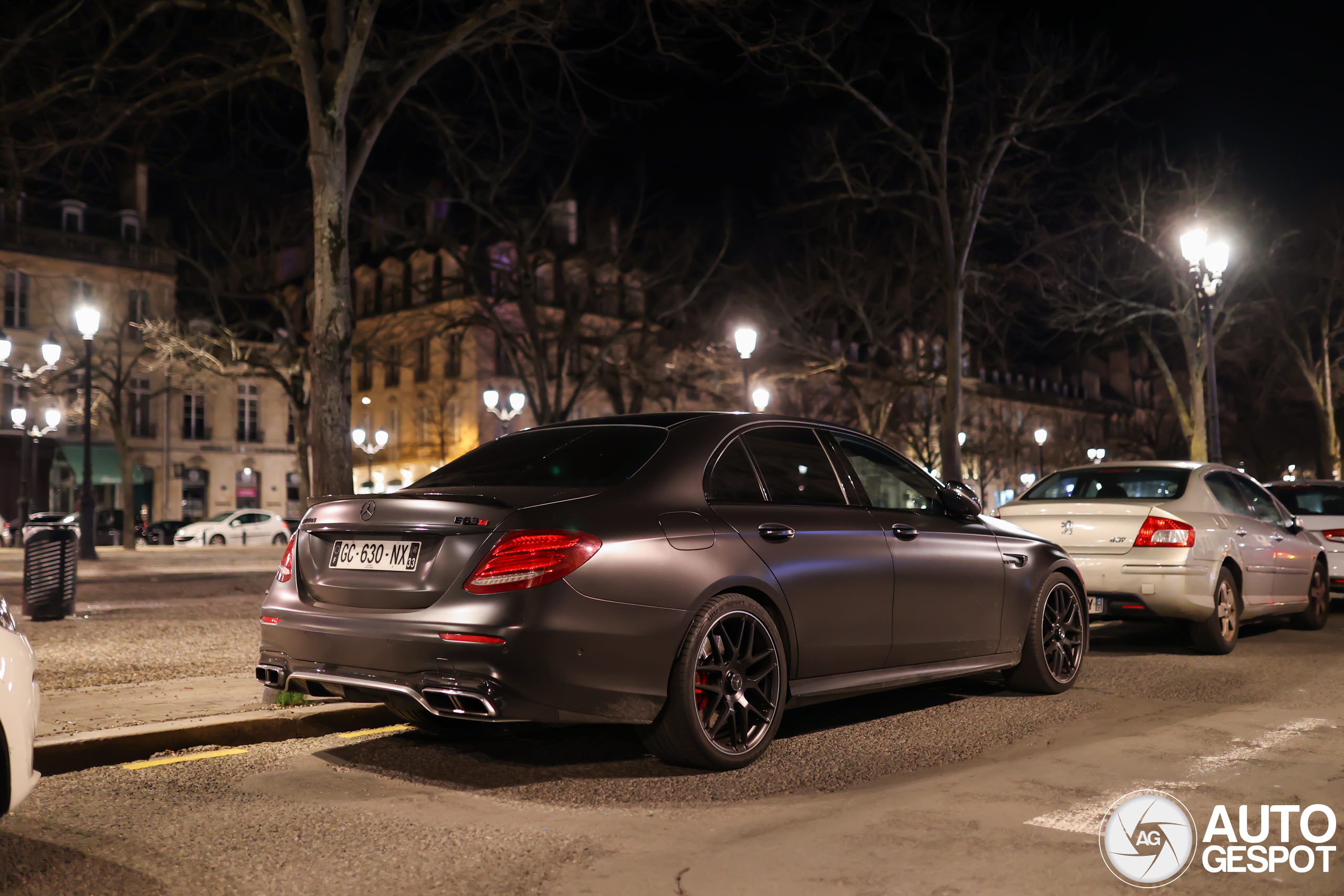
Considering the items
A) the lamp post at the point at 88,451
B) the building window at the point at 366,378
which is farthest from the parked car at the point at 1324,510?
the building window at the point at 366,378

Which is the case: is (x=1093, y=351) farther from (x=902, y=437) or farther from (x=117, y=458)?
(x=117, y=458)

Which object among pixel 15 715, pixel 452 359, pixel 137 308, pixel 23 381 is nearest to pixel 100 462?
pixel 137 308

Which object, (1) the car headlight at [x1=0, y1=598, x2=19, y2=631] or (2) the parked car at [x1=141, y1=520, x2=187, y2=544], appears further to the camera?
(2) the parked car at [x1=141, y1=520, x2=187, y2=544]

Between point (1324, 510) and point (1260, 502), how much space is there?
391 centimetres

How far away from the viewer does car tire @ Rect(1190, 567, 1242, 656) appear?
31.2 feet

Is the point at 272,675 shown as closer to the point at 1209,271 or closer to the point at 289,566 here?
the point at 289,566

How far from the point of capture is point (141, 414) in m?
55.7

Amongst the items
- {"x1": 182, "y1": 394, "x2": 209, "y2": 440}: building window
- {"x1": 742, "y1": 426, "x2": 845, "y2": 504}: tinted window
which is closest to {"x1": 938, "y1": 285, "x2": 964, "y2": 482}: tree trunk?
{"x1": 742, "y1": 426, "x2": 845, "y2": 504}: tinted window

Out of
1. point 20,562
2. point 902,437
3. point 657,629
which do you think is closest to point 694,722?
point 657,629

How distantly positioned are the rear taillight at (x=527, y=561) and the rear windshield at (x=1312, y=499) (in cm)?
1176

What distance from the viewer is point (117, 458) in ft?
177

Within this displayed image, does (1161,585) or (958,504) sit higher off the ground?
(958,504)

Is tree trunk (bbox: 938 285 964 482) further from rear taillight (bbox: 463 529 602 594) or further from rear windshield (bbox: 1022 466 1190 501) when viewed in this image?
rear taillight (bbox: 463 529 602 594)

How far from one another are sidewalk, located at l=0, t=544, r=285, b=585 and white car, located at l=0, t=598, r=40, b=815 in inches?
A: 544
